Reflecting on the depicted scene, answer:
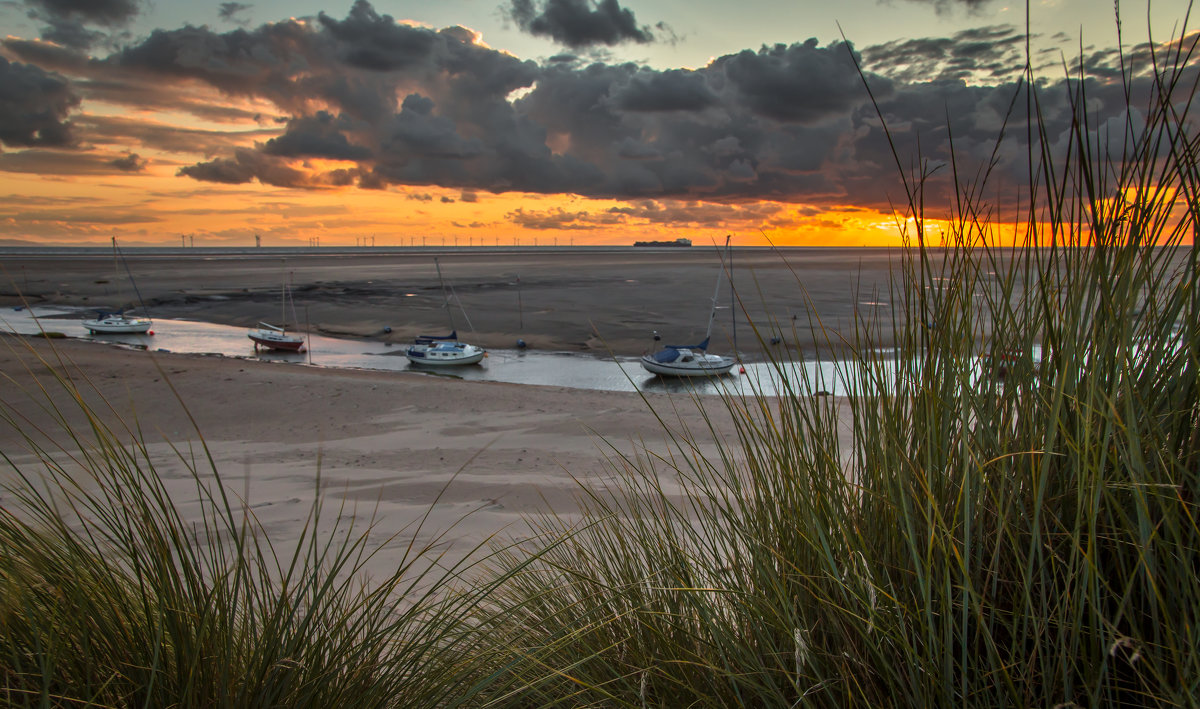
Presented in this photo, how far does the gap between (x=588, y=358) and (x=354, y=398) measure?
1284 centimetres

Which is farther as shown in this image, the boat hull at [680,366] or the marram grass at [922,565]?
the boat hull at [680,366]

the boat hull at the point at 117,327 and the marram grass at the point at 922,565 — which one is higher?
the marram grass at the point at 922,565

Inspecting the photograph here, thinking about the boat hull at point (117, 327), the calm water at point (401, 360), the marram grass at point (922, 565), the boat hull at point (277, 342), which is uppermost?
the marram grass at point (922, 565)

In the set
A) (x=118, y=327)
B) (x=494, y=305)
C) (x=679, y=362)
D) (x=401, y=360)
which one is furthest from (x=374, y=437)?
(x=494, y=305)

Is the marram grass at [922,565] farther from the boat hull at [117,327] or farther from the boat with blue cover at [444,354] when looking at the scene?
the boat hull at [117,327]

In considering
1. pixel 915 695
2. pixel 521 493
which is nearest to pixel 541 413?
pixel 521 493

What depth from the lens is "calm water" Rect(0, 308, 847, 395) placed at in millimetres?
20172

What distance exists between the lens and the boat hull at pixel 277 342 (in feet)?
82.6

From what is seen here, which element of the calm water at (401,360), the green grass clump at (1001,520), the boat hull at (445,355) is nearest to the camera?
the green grass clump at (1001,520)

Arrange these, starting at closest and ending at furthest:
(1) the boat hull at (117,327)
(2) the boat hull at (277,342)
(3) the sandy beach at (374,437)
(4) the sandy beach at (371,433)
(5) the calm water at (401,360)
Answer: (4) the sandy beach at (371,433) → (3) the sandy beach at (374,437) → (5) the calm water at (401,360) → (2) the boat hull at (277,342) → (1) the boat hull at (117,327)

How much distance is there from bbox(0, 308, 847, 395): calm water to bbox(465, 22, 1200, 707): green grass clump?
1542cm

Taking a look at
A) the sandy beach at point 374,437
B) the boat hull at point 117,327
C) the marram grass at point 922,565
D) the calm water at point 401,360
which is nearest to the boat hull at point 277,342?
the calm water at point 401,360

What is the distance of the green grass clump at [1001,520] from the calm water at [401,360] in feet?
50.6

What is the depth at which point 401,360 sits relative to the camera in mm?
24312
